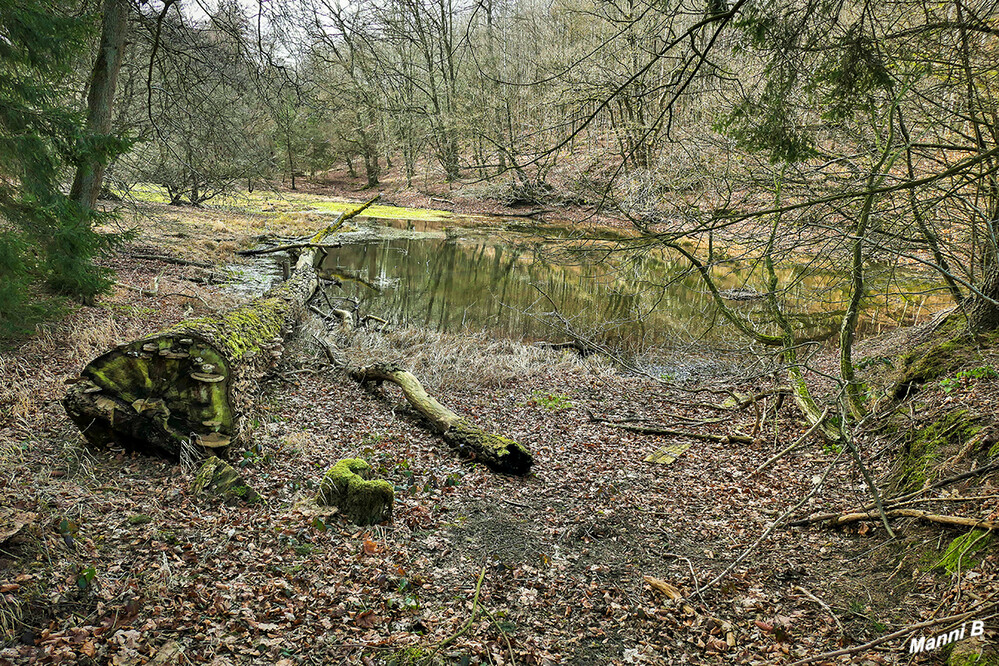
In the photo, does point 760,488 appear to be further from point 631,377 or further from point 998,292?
point 631,377

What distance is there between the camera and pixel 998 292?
18.3ft

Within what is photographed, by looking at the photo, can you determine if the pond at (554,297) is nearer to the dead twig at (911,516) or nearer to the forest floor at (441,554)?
the forest floor at (441,554)

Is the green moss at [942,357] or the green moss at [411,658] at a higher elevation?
the green moss at [942,357]

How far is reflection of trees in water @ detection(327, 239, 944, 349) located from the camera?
13742 millimetres

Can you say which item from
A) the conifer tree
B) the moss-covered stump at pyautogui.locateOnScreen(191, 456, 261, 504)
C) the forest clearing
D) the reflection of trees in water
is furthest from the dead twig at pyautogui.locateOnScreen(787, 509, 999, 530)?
the conifer tree

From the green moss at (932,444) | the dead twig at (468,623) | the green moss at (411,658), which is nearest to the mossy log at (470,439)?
the dead twig at (468,623)

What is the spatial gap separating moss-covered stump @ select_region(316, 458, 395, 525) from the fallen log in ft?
3.46

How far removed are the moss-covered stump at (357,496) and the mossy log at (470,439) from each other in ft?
5.43

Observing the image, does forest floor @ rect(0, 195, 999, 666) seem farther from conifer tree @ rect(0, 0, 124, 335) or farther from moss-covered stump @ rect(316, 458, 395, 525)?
conifer tree @ rect(0, 0, 124, 335)

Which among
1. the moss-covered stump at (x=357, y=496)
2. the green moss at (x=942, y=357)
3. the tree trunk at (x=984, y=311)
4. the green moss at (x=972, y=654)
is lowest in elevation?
the moss-covered stump at (x=357, y=496)

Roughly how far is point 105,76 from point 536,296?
11.1 m

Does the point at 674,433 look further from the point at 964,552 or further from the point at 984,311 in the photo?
the point at 964,552

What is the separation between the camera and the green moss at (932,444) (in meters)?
4.66

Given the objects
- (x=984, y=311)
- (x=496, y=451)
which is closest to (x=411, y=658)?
(x=496, y=451)
